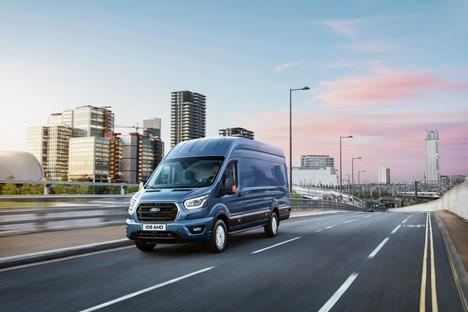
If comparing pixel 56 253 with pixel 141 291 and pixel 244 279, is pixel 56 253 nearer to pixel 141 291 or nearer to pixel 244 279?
pixel 141 291

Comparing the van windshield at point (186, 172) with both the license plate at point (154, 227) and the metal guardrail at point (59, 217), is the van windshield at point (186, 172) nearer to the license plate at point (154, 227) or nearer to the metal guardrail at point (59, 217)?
the license plate at point (154, 227)

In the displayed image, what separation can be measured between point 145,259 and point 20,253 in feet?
9.02

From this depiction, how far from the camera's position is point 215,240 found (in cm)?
1141

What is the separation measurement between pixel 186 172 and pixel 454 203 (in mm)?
25980

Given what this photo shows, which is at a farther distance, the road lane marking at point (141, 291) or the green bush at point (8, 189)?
the green bush at point (8, 189)

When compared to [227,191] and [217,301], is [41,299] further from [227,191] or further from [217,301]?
[227,191]

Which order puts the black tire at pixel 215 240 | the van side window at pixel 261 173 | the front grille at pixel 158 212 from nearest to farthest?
the front grille at pixel 158 212 < the black tire at pixel 215 240 < the van side window at pixel 261 173

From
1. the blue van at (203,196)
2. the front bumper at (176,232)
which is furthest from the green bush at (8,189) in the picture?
the front bumper at (176,232)

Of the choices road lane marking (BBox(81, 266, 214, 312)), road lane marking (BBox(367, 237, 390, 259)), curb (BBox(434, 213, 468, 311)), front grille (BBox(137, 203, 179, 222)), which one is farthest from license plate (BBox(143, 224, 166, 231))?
curb (BBox(434, 213, 468, 311))

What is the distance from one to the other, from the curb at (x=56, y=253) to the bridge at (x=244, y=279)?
0.17ft

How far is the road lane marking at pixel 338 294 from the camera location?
636cm

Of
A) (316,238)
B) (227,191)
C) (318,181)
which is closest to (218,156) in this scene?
(227,191)

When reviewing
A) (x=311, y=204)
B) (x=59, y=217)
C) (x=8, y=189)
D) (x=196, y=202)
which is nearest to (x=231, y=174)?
(x=196, y=202)

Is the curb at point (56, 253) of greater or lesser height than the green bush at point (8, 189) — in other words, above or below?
below
